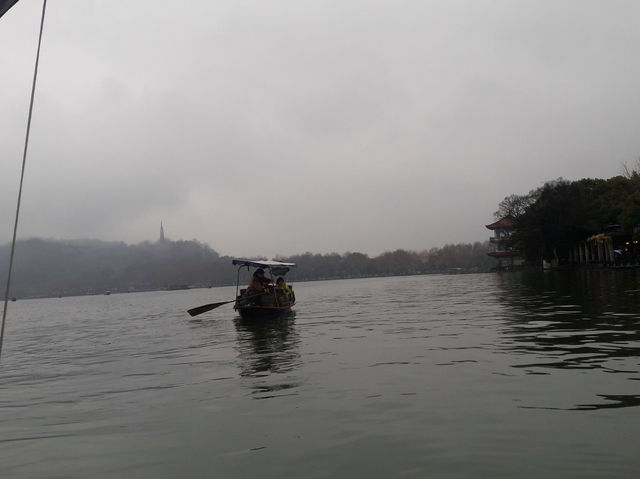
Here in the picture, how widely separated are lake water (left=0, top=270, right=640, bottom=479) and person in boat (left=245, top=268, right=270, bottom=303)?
9762 mm

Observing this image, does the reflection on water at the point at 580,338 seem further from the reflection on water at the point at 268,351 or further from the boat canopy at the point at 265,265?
the boat canopy at the point at 265,265

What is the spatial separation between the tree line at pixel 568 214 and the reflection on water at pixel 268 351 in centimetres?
4731

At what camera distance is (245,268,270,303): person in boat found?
78.2 feet

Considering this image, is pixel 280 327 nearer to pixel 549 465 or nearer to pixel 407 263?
pixel 549 465

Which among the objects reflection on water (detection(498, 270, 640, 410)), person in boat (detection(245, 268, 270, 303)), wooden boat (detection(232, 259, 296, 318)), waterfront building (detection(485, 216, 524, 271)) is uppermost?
waterfront building (detection(485, 216, 524, 271))

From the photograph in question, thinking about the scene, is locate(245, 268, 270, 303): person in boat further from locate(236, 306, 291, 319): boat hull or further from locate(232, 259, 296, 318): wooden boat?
locate(236, 306, 291, 319): boat hull

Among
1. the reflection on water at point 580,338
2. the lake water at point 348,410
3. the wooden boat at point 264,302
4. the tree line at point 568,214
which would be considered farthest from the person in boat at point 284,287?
the tree line at point 568,214

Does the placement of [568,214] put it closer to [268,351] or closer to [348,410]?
[268,351]

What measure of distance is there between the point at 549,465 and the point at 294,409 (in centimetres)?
347

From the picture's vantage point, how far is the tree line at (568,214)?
58.5 meters

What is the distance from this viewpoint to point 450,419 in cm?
618

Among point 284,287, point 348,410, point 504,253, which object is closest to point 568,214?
point 504,253

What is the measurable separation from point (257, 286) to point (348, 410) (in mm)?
17611

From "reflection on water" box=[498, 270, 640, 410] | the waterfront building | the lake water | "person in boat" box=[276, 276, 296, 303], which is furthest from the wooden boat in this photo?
the waterfront building
